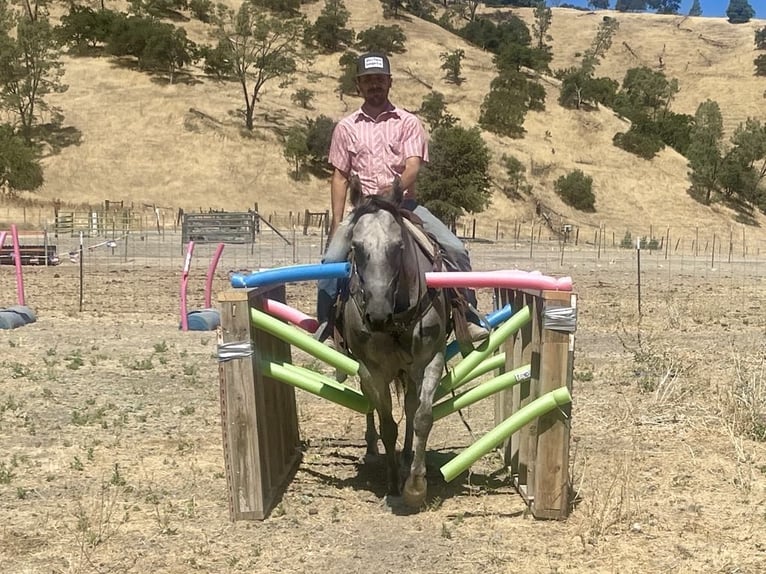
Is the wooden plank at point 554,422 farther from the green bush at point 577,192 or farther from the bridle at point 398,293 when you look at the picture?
the green bush at point 577,192

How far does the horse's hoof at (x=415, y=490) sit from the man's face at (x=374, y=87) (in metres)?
2.73

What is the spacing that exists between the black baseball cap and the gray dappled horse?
1.07 meters

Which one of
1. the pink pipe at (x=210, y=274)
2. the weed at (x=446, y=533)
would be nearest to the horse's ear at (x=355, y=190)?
the weed at (x=446, y=533)

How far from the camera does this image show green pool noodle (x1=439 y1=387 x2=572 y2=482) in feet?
18.1

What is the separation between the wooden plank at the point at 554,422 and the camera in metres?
5.57

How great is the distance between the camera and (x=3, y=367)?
1038 cm

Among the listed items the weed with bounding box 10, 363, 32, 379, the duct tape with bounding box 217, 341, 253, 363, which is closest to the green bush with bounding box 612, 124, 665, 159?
the weed with bounding box 10, 363, 32, 379

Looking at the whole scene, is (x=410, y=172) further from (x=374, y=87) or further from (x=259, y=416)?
(x=259, y=416)

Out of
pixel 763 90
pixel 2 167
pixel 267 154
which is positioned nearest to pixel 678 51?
pixel 763 90

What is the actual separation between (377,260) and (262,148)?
59.7 meters

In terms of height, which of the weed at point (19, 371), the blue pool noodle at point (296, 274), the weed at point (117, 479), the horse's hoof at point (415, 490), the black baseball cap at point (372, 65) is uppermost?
the black baseball cap at point (372, 65)

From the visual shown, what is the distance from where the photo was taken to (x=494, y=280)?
5480 millimetres

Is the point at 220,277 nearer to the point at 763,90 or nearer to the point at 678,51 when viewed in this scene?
the point at 763,90

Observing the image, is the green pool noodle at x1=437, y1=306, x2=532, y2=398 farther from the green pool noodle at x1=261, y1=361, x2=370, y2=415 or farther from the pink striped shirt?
the pink striped shirt
